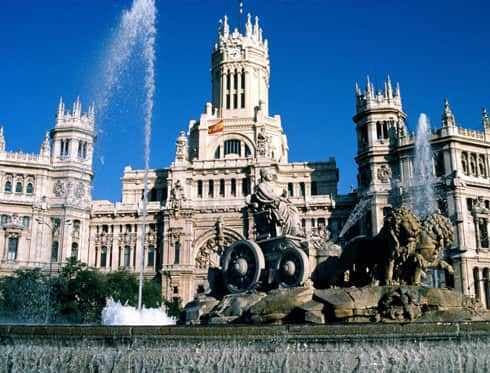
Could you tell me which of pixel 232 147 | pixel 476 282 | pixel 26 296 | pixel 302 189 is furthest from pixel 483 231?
pixel 26 296

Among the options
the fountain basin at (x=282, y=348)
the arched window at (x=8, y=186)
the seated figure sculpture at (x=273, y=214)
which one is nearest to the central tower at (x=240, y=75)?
the arched window at (x=8, y=186)

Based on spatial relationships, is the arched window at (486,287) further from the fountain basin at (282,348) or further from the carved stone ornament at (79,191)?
the fountain basin at (282,348)

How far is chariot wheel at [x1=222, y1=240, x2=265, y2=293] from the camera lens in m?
20.6

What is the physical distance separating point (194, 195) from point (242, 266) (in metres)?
48.4

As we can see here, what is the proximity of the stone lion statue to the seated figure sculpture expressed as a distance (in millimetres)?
3091

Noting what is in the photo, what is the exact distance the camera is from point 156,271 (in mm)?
66875

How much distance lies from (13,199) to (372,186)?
40.0 m

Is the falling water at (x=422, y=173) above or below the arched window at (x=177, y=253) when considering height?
above

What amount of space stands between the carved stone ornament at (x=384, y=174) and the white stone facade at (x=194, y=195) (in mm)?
112

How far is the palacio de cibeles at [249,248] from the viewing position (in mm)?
13109

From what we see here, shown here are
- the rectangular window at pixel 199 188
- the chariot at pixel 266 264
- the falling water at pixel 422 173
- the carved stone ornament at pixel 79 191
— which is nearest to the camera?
the chariot at pixel 266 264

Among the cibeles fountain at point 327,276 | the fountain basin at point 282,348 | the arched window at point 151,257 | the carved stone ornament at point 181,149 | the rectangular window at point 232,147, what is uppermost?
the rectangular window at point 232,147

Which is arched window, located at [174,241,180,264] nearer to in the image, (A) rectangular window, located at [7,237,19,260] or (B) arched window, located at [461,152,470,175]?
(A) rectangular window, located at [7,237,19,260]

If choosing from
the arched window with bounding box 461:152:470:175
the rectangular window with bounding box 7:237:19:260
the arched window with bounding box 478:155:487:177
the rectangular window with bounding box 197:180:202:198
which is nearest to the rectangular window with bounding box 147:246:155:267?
the rectangular window with bounding box 197:180:202:198
